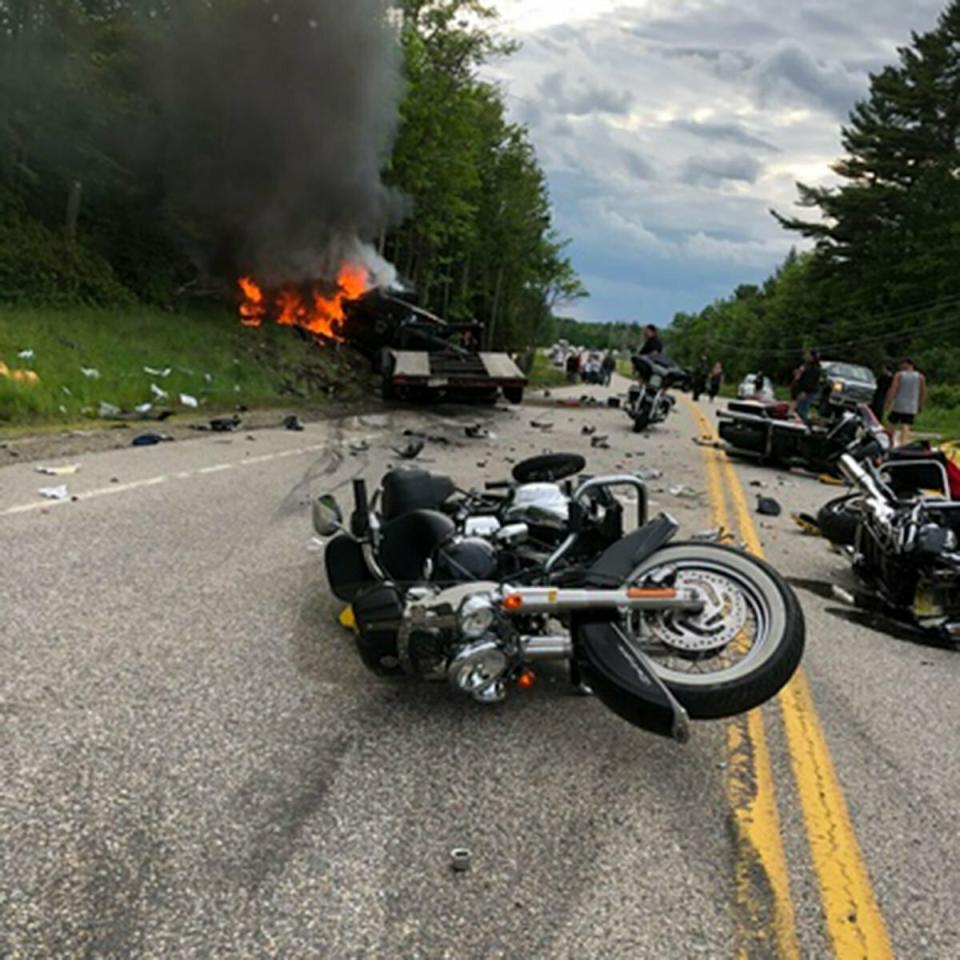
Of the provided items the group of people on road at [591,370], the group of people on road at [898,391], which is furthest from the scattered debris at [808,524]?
the group of people on road at [591,370]

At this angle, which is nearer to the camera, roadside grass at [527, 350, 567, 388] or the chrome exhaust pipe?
the chrome exhaust pipe

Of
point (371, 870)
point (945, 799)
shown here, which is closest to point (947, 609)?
point (945, 799)

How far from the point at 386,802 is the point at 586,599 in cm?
95

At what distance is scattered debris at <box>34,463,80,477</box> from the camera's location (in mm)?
7243

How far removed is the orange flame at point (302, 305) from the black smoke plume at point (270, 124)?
383 mm

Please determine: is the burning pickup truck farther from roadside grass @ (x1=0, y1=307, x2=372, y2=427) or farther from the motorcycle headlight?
the motorcycle headlight

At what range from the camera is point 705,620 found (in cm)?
321

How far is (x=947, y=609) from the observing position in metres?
4.87

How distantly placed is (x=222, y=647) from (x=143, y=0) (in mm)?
21444

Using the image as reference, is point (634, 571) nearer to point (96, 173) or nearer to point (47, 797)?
point (47, 797)

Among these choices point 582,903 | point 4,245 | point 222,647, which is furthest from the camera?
point 4,245

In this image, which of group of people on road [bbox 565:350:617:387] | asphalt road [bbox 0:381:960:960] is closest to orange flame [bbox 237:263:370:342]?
asphalt road [bbox 0:381:960:960]

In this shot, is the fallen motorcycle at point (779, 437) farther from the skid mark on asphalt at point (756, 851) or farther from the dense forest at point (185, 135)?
the dense forest at point (185, 135)

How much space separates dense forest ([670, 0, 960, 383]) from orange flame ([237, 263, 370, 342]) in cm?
2924
